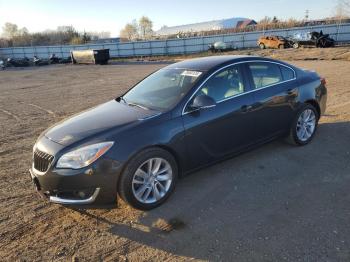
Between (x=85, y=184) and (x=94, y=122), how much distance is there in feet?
3.05

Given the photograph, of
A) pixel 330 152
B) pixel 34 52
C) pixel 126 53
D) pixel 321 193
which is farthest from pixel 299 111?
pixel 34 52

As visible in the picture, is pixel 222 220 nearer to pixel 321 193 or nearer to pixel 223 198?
pixel 223 198

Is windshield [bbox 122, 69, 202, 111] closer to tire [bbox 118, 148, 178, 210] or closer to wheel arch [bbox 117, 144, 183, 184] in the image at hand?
wheel arch [bbox 117, 144, 183, 184]

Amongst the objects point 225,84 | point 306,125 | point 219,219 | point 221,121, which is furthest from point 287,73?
point 219,219

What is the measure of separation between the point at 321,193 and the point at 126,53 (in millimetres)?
46010

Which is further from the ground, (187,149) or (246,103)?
(246,103)

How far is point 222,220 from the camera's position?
12.5ft

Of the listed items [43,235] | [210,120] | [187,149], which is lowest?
[43,235]

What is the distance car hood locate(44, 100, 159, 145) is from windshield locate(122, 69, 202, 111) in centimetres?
20

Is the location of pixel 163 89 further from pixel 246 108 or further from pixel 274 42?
pixel 274 42

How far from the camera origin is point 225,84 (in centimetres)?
483

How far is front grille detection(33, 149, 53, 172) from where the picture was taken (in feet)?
12.7

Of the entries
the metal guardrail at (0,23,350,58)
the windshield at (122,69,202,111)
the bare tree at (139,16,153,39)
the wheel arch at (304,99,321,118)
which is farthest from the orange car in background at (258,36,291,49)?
the bare tree at (139,16,153,39)

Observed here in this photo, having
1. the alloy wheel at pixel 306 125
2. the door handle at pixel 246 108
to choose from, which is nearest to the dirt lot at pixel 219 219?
the alloy wheel at pixel 306 125
